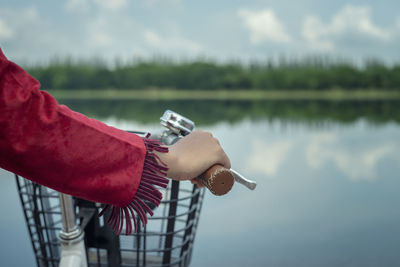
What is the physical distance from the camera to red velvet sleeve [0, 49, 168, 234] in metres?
0.66

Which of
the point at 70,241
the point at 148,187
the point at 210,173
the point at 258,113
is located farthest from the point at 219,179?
the point at 258,113

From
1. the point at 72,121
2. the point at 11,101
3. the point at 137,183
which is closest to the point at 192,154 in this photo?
the point at 137,183

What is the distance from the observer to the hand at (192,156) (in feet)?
2.71

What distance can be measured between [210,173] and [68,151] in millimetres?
313

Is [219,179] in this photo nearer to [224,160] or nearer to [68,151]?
[224,160]

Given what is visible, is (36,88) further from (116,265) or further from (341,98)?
(341,98)

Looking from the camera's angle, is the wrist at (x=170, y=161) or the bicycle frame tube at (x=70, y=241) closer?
the wrist at (x=170, y=161)

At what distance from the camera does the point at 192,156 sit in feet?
2.74

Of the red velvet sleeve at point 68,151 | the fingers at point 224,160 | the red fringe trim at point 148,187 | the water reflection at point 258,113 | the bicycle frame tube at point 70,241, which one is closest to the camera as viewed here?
the red velvet sleeve at point 68,151

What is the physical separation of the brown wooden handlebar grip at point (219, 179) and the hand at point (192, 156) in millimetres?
23

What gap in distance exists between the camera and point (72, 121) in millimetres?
709

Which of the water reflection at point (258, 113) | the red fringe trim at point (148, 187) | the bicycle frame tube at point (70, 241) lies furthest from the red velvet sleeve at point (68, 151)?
the water reflection at point (258, 113)

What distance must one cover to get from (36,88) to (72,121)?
0.29ft

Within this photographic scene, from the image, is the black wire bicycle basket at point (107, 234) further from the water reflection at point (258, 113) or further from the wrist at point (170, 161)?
the water reflection at point (258, 113)
